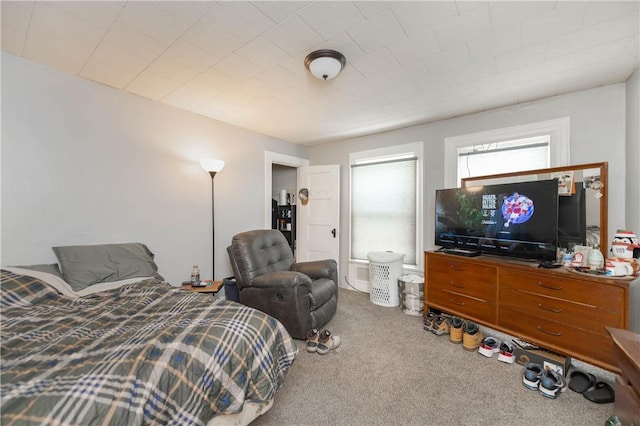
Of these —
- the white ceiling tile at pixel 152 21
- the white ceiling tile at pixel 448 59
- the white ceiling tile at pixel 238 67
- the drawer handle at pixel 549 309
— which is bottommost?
the drawer handle at pixel 549 309

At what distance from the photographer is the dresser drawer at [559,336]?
1.77 m

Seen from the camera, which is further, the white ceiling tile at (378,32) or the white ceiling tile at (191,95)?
the white ceiling tile at (191,95)

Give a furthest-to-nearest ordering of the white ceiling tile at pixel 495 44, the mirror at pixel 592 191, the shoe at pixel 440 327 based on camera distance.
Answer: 1. the shoe at pixel 440 327
2. the mirror at pixel 592 191
3. the white ceiling tile at pixel 495 44

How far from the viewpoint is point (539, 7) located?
147cm

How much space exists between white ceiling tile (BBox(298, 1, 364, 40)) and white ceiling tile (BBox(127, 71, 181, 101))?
1.47m

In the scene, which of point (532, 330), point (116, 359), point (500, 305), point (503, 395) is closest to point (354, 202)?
point (500, 305)

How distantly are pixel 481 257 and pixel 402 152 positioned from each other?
1.72 m

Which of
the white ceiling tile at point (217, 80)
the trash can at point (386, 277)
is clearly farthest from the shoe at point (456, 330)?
the white ceiling tile at point (217, 80)

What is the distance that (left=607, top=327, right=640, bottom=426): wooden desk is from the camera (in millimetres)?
1059

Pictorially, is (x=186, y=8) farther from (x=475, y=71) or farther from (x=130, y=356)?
(x=475, y=71)

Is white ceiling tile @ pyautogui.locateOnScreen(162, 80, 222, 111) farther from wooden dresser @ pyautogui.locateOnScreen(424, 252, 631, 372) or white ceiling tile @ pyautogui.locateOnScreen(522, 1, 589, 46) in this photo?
wooden dresser @ pyautogui.locateOnScreen(424, 252, 631, 372)

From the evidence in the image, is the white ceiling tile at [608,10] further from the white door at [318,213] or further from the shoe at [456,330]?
the white door at [318,213]

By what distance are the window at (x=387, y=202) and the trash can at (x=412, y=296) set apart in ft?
1.51

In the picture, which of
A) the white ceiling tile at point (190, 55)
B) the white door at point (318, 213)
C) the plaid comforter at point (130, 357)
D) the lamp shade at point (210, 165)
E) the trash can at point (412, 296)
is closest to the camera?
the plaid comforter at point (130, 357)
